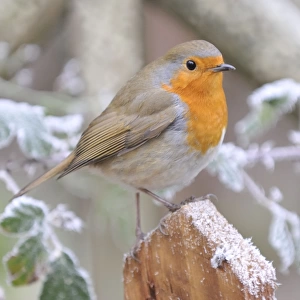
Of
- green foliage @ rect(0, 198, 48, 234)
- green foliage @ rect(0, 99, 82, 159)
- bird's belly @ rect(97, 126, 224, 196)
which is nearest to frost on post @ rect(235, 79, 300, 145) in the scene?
bird's belly @ rect(97, 126, 224, 196)

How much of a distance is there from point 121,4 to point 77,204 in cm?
120

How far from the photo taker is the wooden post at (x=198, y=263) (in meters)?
1.17

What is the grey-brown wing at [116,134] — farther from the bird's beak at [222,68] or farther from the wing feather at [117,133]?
the bird's beak at [222,68]

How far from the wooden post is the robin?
0.59 meters

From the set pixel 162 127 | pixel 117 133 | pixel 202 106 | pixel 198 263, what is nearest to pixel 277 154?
pixel 202 106

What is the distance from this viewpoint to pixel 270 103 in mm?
2160

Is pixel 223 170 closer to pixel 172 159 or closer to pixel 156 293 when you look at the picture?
pixel 172 159

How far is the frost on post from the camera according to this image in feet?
6.86

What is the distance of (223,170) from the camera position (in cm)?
A: 210

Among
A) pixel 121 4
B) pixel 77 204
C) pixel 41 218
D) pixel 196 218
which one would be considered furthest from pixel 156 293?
pixel 77 204

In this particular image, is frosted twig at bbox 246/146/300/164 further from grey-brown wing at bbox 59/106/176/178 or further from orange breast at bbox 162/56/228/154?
grey-brown wing at bbox 59/106/176/178

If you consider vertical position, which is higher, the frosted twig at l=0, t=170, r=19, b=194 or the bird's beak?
the bird's beak

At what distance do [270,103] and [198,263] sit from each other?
3.32 feet

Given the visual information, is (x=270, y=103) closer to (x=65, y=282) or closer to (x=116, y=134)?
(x=116, y=134)
